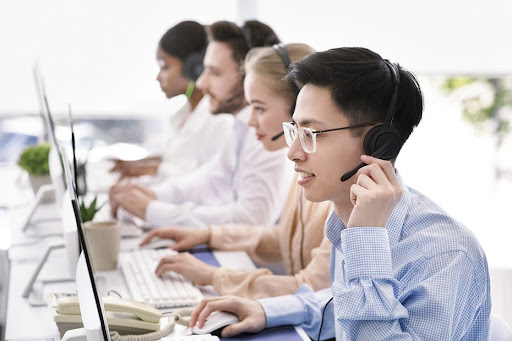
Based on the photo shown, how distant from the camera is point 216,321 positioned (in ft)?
4.59

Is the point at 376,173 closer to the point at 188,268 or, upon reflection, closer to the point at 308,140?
the point at 308,140

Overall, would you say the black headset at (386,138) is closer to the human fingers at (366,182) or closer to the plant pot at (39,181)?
the human fingers at (366,182)

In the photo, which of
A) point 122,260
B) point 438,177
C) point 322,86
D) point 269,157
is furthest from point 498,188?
point 322,86

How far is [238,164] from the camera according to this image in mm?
2488

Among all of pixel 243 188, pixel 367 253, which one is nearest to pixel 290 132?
pixel 367 253

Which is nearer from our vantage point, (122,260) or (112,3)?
(122,260)

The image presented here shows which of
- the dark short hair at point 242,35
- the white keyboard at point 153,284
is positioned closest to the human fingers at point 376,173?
the white keyboard at point 153,284

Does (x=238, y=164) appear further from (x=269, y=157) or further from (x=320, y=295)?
(x=320, y=295)

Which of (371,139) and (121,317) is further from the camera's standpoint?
(121,317)

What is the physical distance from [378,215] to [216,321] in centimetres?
48

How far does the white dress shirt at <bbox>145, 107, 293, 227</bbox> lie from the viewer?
225 centimetres

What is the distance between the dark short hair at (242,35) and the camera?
2.38 meters

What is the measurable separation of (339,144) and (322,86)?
0.11 m

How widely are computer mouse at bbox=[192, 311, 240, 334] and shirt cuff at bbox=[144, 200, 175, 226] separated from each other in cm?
98
